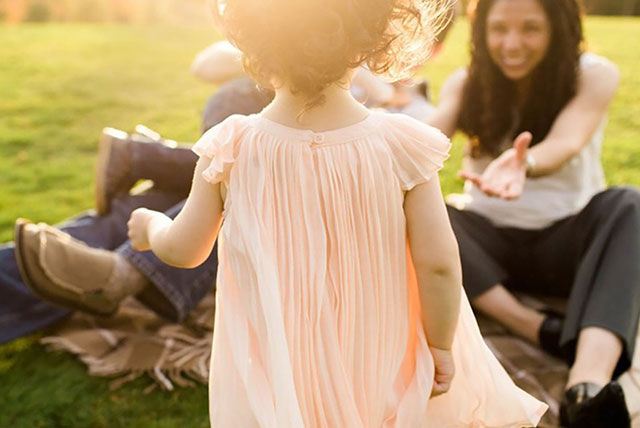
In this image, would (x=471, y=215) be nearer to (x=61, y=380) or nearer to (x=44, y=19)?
Result: (x=61, y=380)

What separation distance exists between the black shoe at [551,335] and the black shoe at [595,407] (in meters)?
0.37

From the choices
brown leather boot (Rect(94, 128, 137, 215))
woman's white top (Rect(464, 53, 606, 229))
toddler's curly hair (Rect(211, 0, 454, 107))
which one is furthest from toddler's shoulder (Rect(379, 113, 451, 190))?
brown leather boot (Rect(94, 128, 137, 215))

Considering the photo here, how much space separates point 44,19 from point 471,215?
36.1ft

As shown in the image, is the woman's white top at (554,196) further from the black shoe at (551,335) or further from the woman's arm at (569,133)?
the black shoe at (551,335)

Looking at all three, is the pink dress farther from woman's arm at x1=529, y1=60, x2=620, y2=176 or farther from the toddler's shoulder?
woman's arm at x1=529, y1=60, x2=620, y2=176

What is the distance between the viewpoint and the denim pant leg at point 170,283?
2.49 metres

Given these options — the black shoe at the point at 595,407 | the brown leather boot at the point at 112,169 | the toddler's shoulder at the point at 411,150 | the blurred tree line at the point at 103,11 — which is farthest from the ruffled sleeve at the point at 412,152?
the blurred tree line at the point at 103,11

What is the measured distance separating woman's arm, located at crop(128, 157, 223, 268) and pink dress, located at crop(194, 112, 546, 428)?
0.04m

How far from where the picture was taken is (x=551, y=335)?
245cm

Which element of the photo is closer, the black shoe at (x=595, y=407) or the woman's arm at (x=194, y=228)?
the woman's arm at (x=194, y=228)

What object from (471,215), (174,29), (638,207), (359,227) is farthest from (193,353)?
(174,29)

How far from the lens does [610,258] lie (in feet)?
7.46

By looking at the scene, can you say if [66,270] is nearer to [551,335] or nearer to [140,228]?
[140,228]

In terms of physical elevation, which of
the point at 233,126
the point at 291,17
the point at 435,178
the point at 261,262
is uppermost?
the point at 291,17
